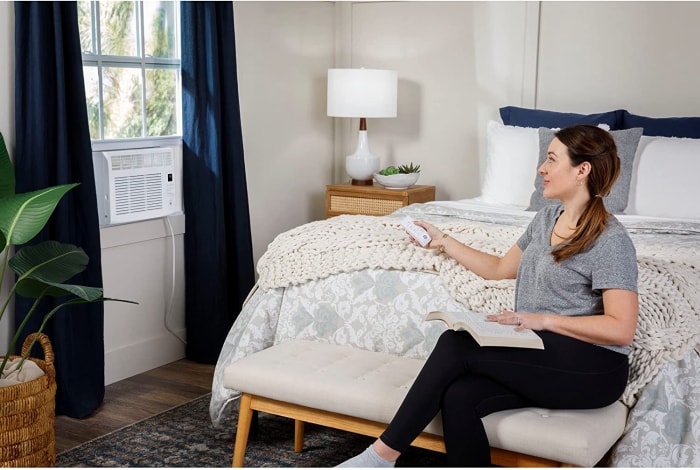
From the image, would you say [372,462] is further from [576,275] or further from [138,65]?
[138,65]

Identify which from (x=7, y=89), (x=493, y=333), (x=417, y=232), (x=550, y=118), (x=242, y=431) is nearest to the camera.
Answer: (x=493, y=333)

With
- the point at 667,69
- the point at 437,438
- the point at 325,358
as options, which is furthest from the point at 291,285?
the point at 667,69

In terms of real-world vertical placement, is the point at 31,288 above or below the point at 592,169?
Result: below

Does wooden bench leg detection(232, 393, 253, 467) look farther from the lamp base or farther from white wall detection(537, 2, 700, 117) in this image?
white wall detection(537, 2, 700, 117)

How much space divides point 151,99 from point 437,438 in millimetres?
2303

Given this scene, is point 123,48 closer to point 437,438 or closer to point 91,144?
point 91,144

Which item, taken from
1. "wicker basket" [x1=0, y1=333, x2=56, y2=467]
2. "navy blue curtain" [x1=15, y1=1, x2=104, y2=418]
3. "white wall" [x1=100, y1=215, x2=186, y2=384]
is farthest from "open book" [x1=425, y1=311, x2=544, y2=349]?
"white wall" [x1=100, y1=215, x2=186, y2=384]

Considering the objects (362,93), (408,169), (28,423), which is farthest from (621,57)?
(28,423)

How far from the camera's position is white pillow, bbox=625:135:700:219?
12.0 feet

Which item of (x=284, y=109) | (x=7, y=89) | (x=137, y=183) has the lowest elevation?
(x=137, y=183)

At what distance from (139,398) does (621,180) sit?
7.21 feet

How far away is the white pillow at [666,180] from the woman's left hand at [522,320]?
163 centimetres

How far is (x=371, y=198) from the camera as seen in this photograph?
15.6 feet

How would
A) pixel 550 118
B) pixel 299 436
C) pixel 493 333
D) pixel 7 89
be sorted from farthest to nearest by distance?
pixel 550 118, pixel 7 89, pixel 299 436, pixel 493 333
